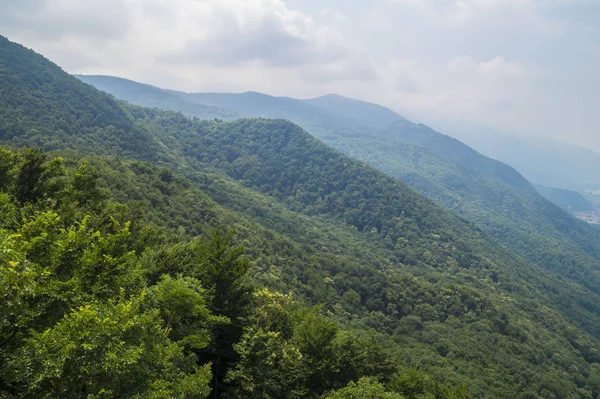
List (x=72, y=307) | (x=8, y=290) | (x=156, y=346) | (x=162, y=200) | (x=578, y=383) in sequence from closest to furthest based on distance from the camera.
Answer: (x=8, y=290), (x=72, y=307), (x=156, y=346), (x=162, y=200), (x=578, y=383)

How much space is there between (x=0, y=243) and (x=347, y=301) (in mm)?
107897

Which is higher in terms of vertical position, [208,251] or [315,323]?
[208,251]

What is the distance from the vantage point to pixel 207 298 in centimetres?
2725

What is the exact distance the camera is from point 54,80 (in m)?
186

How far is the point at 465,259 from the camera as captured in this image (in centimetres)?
19138

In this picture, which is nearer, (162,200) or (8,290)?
(8,290)

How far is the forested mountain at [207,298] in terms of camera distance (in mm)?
13406

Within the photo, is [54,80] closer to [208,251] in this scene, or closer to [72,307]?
[208,251]

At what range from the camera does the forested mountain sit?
13.4m

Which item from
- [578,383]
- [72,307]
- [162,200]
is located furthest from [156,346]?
[578,383]

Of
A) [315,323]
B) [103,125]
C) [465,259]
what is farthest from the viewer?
[465,259]

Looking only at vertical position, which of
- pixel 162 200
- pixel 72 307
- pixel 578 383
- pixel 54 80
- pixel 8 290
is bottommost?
pixel 578 383

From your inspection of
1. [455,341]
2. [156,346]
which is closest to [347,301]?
[455,341]

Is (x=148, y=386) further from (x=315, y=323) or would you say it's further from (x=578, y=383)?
(x=578, y=383)
